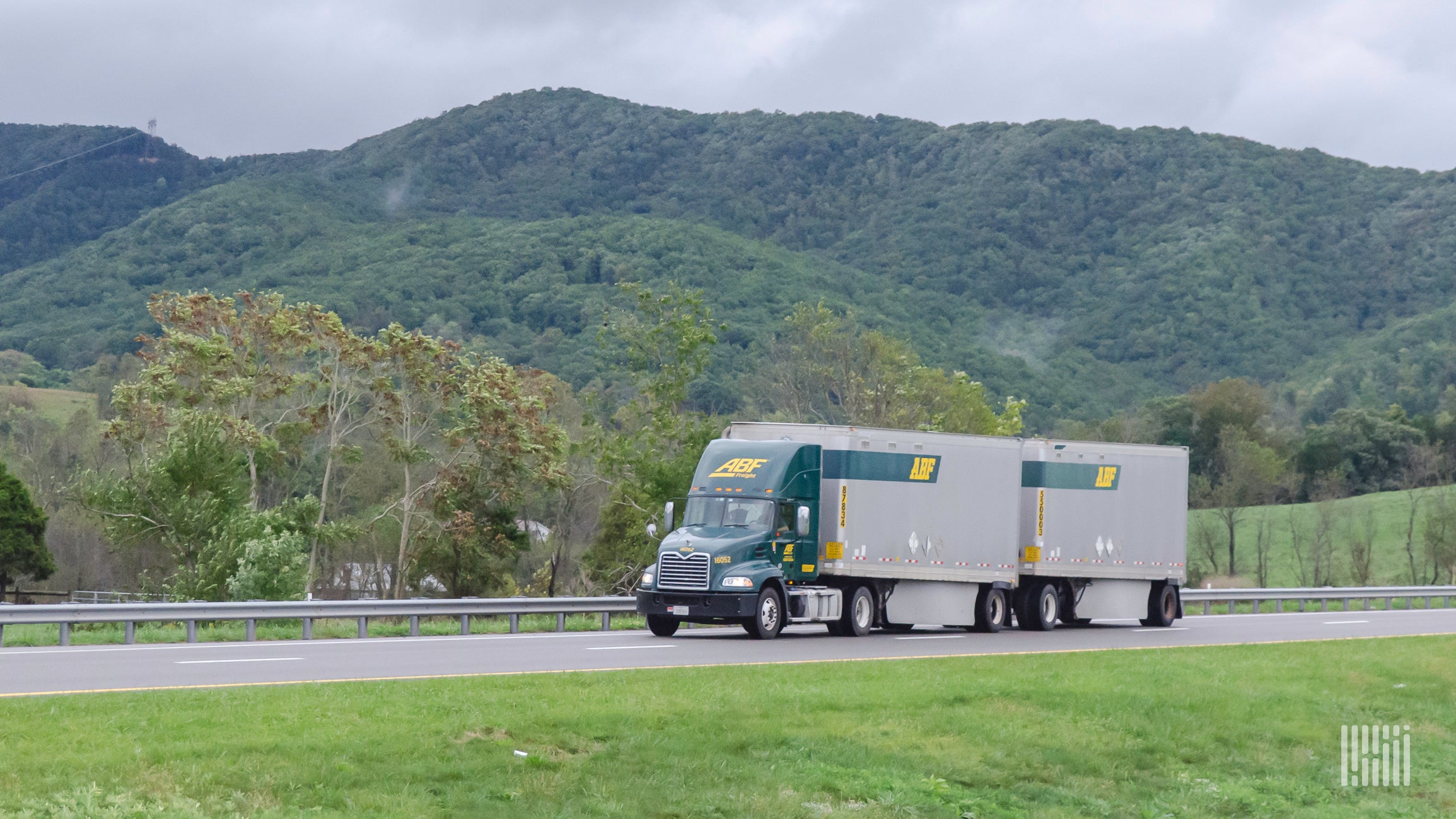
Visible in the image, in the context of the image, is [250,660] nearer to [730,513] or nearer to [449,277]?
[730,513]

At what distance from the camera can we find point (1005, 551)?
1072 inches

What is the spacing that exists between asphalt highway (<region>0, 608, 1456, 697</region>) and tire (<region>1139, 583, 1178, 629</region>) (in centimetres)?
49

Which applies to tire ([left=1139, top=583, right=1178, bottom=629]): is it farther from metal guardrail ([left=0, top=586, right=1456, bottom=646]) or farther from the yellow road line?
metal guardrail ([left=0, top=586, right=1456, bottom=646])

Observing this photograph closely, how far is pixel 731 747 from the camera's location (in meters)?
12.2

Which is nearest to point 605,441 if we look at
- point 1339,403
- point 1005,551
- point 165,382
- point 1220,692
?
point 165,382

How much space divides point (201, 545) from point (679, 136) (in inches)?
4392

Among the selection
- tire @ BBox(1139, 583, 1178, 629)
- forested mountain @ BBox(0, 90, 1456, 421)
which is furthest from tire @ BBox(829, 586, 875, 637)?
forested mountain @ BBox(0, 90, 1456, 421)

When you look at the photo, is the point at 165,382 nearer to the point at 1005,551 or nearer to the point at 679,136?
the point at 1005,551

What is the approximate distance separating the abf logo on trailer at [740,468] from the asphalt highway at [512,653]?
8.83 ft

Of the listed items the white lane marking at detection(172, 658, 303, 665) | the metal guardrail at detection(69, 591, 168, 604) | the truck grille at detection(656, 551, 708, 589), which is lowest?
the metal guardrail at detection(69, 591, 168, 604)

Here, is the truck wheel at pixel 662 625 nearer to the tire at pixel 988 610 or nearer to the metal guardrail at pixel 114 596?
the tire at pixel 988 610

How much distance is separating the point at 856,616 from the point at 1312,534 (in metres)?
72.6

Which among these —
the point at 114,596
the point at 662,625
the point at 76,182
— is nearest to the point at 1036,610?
the point at 662,625

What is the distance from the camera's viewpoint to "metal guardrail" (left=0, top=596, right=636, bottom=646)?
70.3ft
